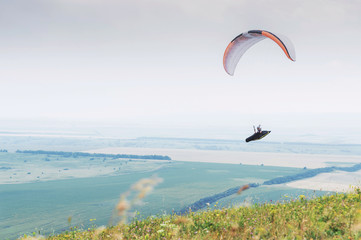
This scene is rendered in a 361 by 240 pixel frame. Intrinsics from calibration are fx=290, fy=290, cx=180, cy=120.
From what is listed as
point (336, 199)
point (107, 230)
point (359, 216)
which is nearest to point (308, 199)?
point (336, 199)

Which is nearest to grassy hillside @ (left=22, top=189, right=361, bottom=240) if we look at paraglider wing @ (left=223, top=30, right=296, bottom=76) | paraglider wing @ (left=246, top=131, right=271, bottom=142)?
paraglider wing @ (left=246, top=131, right=271, bottom=142)

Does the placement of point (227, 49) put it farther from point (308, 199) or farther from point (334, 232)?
point (334, 232)

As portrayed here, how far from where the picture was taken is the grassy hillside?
26.2 ft

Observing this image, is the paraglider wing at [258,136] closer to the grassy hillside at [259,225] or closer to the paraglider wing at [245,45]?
the grassy hillside at [259,225]

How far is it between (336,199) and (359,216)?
13.4 ft

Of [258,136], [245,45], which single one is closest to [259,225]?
[258,136]

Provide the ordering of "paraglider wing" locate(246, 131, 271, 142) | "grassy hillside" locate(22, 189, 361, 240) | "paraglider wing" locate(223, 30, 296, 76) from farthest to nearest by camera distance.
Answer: "paraglider wing" locate(246, 131, 271, 142) < "paraglider wing" locate(223, 30, 296, 76) < "grassy hillside" locate(22, 189, 361, 240)

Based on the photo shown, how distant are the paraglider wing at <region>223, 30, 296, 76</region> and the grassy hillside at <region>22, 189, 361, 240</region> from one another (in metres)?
6.31

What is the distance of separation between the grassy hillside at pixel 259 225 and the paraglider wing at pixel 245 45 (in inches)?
248

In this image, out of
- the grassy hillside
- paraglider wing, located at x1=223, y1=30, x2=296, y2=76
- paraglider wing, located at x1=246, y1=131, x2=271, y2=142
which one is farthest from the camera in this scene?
paraglider wing, located at x1=246, y1=131, x2=271, y2=142

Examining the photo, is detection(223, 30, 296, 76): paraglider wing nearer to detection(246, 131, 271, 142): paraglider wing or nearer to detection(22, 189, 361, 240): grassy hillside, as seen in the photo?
detection(246, 131, 271, 142): paraglider wing

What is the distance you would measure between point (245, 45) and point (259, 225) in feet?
32.7

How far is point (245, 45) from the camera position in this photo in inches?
617

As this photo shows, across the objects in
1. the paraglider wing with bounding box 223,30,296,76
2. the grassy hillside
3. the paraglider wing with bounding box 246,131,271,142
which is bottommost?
the grassy hillside
